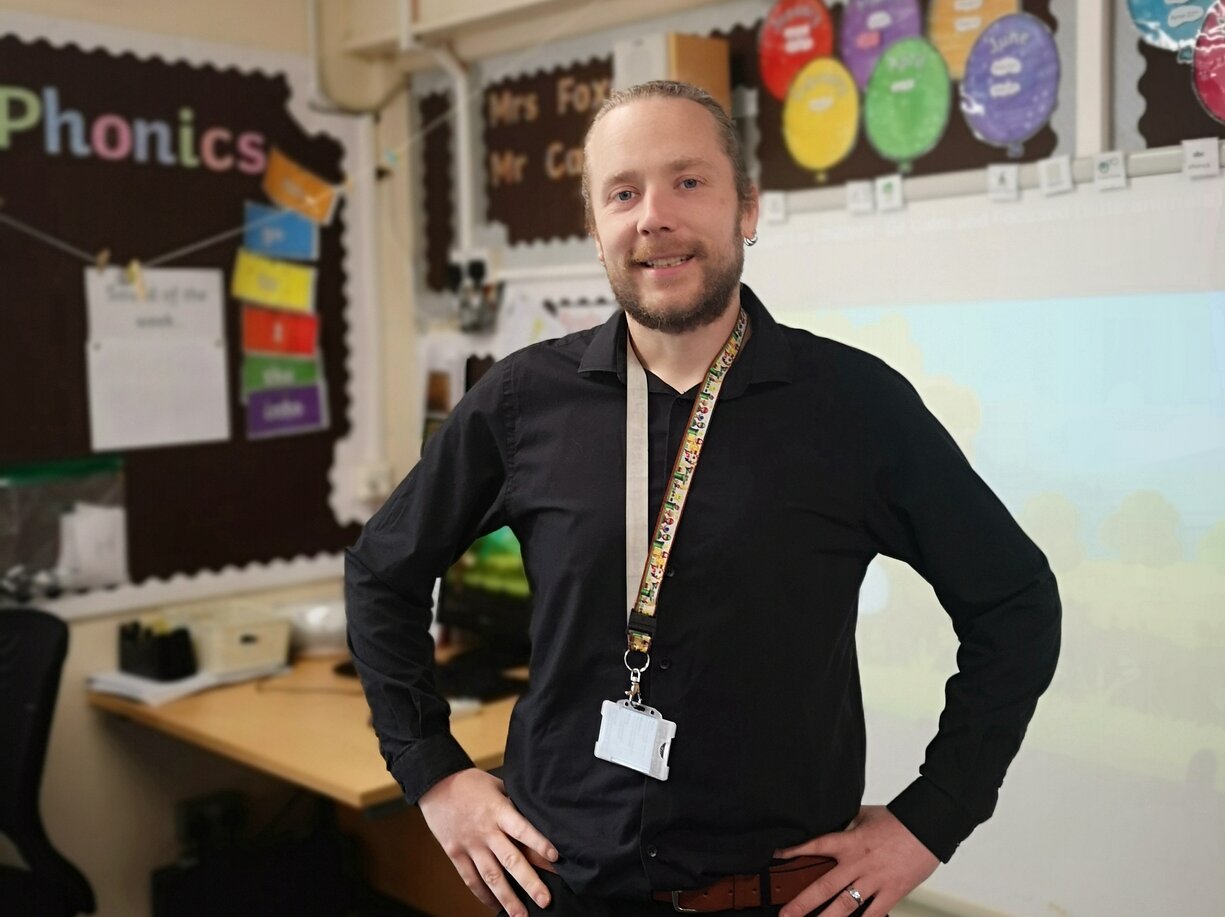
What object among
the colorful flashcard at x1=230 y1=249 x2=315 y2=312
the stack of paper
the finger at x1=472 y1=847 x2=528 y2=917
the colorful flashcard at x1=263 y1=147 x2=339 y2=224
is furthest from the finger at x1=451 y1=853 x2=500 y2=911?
the colorful flashcard at x1=263 y1=147 x2=339 y2=224

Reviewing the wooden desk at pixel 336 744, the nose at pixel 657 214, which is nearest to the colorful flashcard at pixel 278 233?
the wooden desk at pixel 336 744

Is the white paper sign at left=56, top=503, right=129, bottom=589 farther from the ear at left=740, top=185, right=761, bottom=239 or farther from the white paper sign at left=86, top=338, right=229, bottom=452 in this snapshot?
the ear at left=740, top=185, right=761, bottom=239

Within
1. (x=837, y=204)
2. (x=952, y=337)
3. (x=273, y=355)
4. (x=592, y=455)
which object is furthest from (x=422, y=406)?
(x=592, y=455)

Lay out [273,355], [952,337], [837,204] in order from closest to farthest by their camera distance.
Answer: [952,337] < [837,204] < [273,355]

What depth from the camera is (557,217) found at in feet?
9.46

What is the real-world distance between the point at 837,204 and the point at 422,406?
→ 57.2 inches

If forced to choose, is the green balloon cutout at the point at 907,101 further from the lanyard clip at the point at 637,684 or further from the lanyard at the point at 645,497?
the lanyard clip at the point at 637,684

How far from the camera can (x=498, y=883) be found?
1389mm

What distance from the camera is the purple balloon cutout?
2100 millimetres

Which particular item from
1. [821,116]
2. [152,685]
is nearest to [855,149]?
[821,116]

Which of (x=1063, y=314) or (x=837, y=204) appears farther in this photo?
(x=837, y=204)

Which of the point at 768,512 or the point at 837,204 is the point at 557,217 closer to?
the point at 837,204

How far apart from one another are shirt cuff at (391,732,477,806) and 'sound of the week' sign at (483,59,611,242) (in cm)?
159

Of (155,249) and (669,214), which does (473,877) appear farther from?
(155,249)
